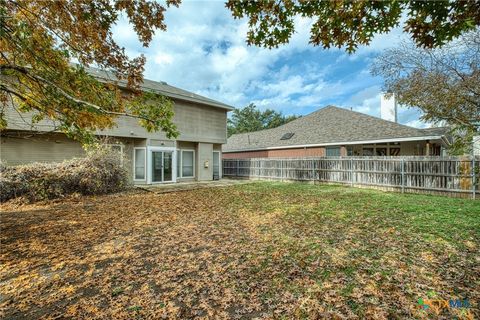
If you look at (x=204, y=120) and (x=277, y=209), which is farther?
(x=204, y=120)

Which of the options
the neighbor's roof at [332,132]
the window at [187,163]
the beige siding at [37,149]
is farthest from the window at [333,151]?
the beige siding at [37,149]

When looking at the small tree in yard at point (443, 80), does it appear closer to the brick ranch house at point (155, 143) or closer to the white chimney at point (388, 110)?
the brick ranch house at point (155, 143)

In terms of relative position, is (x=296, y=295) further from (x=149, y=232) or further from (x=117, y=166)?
(x=117, y=166)

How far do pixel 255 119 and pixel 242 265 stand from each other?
4667 cm

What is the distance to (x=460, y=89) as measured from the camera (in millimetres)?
6320

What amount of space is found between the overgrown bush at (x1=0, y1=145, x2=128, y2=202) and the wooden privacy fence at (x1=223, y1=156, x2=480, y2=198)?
10.4m

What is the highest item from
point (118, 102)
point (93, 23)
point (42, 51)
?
point (93, 23)

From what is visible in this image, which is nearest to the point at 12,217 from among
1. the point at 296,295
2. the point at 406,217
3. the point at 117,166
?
the point at 117,166

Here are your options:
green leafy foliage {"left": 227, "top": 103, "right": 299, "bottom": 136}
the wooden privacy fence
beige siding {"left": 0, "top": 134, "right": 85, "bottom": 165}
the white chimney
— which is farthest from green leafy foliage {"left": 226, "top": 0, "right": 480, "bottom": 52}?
green leafy foliage {"left": 227, "top": 103, "right": 299, "bottom": 136}

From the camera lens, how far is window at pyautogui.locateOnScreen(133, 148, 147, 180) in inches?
590

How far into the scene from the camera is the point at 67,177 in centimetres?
1020

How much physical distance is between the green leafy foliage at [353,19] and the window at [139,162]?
12366mm

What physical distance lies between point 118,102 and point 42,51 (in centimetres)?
174

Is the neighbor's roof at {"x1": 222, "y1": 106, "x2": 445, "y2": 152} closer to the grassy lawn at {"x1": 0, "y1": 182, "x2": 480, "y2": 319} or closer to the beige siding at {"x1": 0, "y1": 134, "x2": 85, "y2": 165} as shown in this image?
the grassy lawn at {"x1": 0, "y1": 182, "x2": 480, "y2": 319}
